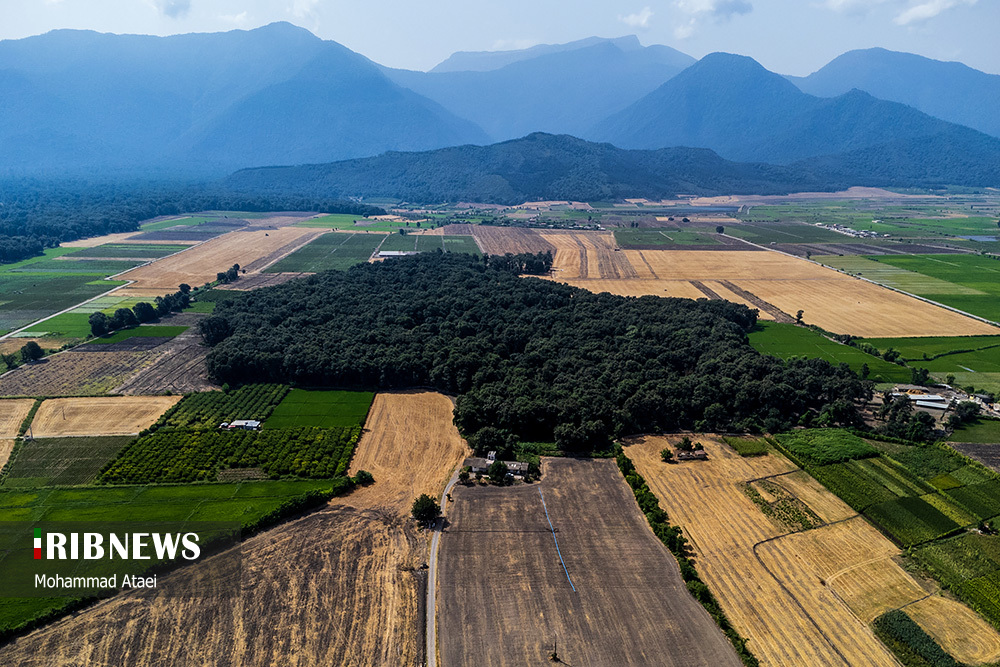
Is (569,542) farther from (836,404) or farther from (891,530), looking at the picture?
(836,404)

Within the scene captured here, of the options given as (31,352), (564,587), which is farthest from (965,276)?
(31,352)

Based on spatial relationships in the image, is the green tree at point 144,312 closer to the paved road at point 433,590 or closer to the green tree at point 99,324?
the green tree at point 99,324

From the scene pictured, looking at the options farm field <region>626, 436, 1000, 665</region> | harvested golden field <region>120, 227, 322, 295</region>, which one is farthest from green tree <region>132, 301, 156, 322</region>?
farm field <region>626, 436, 1000, 665</region>

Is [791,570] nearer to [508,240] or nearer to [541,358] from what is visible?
[541,358]

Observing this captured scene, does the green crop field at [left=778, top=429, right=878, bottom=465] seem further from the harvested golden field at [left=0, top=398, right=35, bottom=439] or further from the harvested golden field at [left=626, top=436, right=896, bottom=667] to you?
the harvested golden field at [left=0, top=398, right=35, bottom=439]

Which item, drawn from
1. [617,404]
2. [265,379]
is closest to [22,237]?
[265,379]

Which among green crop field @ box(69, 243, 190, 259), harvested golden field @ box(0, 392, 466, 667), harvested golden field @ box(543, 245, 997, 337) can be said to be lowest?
harvested golden field @ box(0, 392, 466, 667)

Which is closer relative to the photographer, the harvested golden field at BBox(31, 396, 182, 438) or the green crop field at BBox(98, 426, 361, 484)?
the green crop field at BBox(98, 426, 361, 484)
